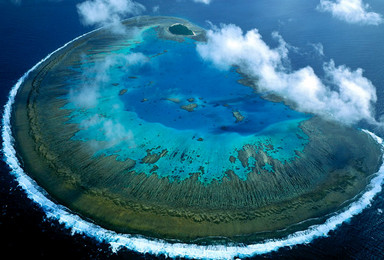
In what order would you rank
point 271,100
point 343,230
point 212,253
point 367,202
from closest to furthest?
point 212,253 → point 343,230 → point 367,202 → point 271,100

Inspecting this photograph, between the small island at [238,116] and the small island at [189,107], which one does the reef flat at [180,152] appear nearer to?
the small island at [189,107]

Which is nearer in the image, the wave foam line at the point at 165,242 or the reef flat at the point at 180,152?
the wave foam line at the point at 165,242

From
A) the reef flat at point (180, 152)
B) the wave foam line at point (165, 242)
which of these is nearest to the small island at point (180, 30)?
the reef flat at point (180, 152)

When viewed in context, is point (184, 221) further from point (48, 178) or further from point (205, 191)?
point (48, 178)

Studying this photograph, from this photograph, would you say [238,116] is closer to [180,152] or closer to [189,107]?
[189,107]

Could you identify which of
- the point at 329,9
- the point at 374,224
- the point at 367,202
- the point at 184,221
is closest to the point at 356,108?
the point at 367,202

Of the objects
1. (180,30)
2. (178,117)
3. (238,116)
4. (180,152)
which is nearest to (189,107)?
(178,117)

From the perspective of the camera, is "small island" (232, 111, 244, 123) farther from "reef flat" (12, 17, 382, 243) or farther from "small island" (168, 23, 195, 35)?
"small island" (168, 23, 195, 35)
